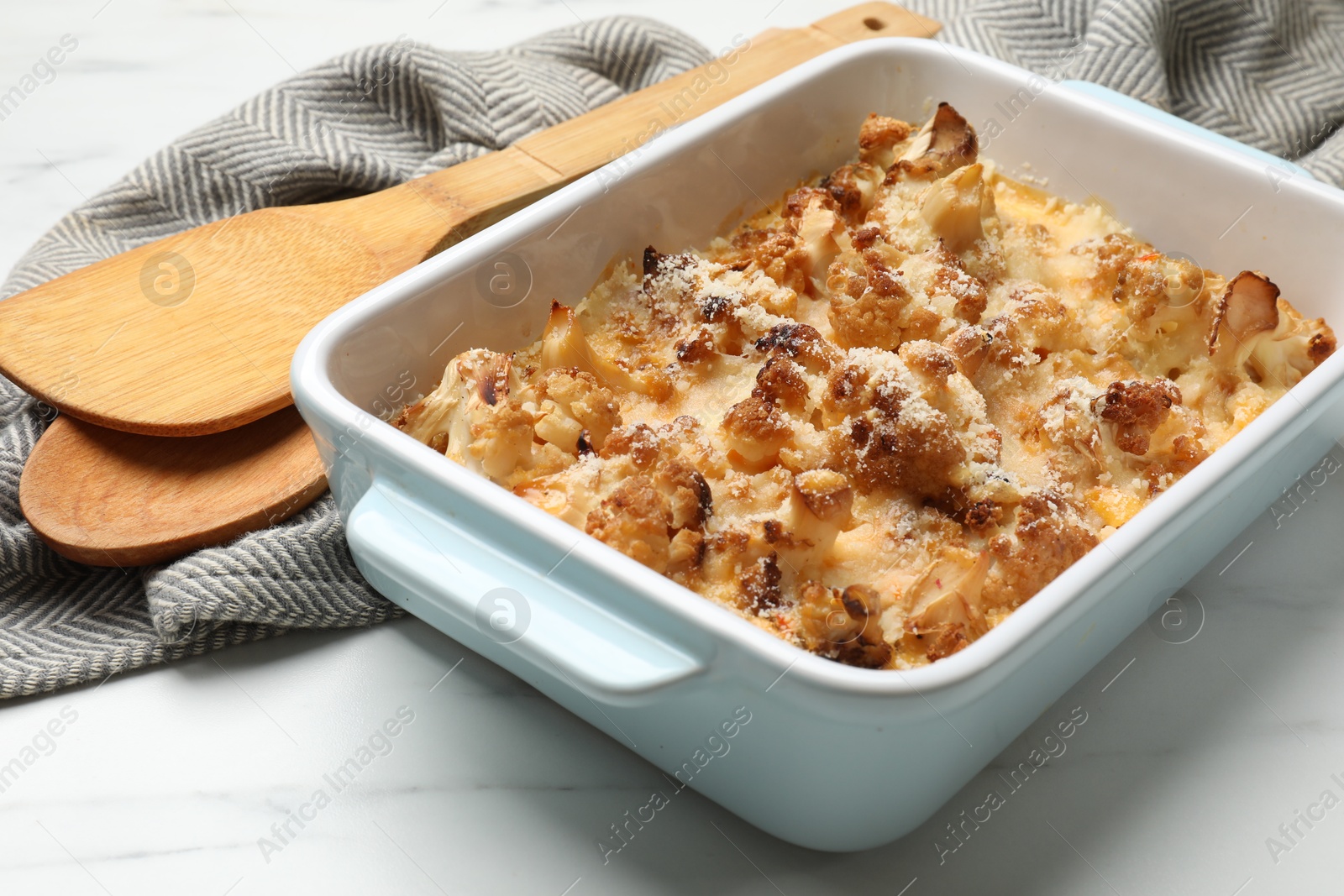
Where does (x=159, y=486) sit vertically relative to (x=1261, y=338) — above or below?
below

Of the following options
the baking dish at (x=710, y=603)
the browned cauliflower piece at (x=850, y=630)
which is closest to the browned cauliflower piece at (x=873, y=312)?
the baking dish at (x=710, y=603)

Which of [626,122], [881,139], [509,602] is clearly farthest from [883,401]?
[626,122]

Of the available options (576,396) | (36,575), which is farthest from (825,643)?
(36,575)

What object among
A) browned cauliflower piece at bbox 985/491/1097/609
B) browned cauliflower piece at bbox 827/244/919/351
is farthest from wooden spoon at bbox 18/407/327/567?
browned cauliflower piece at bbox 985/491/1097/609

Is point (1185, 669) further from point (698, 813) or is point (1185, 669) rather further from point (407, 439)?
point (407, 439)

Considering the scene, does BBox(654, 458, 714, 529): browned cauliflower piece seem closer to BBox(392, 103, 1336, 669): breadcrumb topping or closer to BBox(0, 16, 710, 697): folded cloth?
BBox(392, 103, 1336, 669): breadcrumb topping

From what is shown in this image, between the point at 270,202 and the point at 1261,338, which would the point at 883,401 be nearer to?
the point at 1261,338
